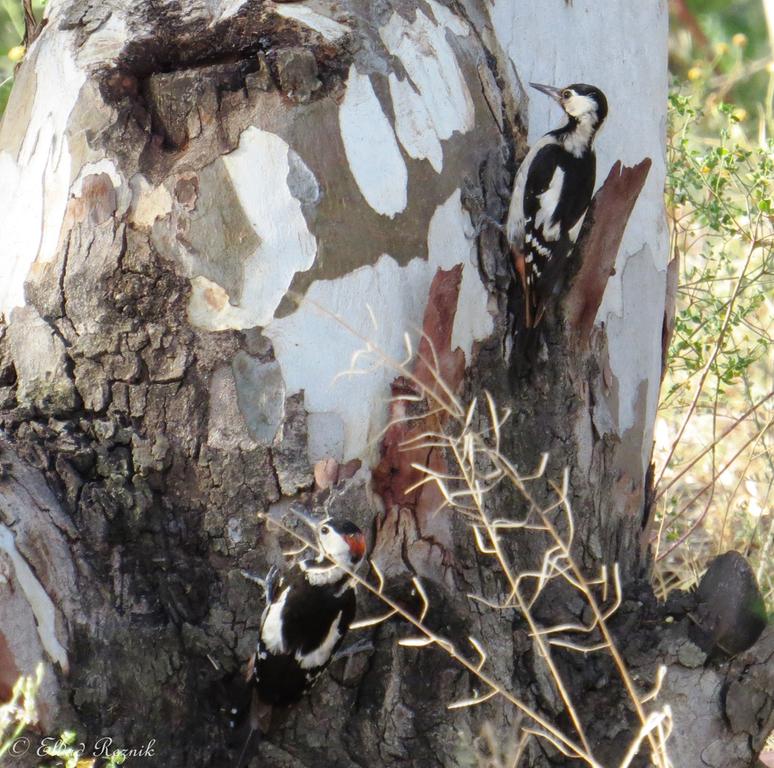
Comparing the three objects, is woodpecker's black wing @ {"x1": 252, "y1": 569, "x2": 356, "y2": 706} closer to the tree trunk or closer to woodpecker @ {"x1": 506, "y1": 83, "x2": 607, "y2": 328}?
the tree trunk

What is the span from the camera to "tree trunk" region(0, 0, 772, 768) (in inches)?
104

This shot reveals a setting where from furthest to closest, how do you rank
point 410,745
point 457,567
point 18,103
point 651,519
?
point 651,519 < point 18,103 < point 457,567 < point 410,745

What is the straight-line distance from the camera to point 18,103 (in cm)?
312

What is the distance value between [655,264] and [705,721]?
4.47ft

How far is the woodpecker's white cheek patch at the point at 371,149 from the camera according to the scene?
2803mm

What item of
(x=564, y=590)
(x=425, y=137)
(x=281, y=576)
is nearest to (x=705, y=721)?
(x=564, y=590)

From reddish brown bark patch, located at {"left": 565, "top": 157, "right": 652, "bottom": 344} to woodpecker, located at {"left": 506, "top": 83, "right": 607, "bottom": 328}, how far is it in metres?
0.06

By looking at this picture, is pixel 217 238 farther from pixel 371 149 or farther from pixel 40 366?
pixel 40 366

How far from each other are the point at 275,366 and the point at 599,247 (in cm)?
99

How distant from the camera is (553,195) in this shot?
3205 mm

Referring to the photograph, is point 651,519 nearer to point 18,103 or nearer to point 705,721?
point 705,721

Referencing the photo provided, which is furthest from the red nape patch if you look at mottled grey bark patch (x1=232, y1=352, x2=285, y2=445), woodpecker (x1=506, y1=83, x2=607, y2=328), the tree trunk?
woodpecker (x1=506, y1=83, x2=607, y2=328)

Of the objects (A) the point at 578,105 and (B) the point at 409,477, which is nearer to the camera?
(B) the point at 409,477

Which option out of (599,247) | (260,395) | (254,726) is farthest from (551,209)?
(254,726)
